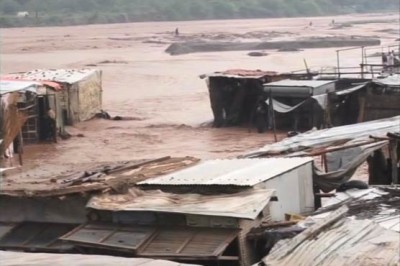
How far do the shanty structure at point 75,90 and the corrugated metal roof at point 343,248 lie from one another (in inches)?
687

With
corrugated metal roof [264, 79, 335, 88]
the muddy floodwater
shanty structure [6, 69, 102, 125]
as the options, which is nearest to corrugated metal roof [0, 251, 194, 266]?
the muddy floodwater

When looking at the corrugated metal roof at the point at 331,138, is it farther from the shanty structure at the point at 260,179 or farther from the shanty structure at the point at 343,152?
the shanty structure at the point at 260,179

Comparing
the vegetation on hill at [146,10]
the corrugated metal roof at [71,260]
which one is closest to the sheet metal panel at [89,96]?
the corrugated metal roof at [71,260]

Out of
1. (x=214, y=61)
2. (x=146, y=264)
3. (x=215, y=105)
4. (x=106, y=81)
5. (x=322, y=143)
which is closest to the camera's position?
(x=146, y=264)

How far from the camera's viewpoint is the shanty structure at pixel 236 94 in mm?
25422

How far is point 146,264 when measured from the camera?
6676mm

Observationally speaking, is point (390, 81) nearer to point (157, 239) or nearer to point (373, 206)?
point (373, 206)

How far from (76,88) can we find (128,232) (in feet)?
56.7

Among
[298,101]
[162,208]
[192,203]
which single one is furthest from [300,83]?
[162,208]

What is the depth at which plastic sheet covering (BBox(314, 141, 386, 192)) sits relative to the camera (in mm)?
10648

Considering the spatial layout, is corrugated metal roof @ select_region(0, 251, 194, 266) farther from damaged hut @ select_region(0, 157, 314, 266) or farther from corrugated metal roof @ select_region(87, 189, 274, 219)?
corrugated metal roof @ select_region(87, 189, 274, 219)

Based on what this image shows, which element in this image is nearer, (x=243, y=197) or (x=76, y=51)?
(x=243, y=197)

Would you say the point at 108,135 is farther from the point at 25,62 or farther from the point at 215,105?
the point at 25,62

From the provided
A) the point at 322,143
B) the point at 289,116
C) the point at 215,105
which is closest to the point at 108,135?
the point at 215,105
